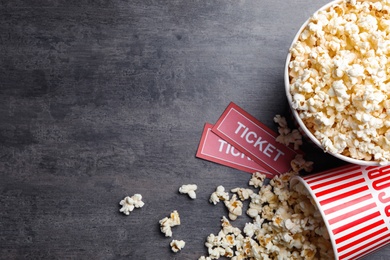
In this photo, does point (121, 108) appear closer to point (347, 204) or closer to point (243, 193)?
point (243, 193)

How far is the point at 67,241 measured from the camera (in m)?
1.68

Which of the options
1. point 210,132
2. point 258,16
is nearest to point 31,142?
point 210,132

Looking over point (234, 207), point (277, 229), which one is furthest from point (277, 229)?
point (234, 207)

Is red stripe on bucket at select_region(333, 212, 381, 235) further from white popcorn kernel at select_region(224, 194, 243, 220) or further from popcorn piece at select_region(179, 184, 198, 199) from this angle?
popcorn piece at select_region(179, 184, 198, 199)

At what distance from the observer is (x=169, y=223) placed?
1672mm

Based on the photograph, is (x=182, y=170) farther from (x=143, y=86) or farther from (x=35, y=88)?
(x=35, y=88)

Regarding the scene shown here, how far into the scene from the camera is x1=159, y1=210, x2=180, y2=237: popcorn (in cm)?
167

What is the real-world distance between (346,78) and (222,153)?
51 cm

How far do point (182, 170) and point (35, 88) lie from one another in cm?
59

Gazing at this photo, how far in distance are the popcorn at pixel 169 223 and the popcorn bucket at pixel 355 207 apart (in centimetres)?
44

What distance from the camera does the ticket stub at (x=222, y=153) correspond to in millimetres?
1696

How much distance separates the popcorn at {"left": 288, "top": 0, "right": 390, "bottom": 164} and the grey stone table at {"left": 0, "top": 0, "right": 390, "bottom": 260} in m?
0.28

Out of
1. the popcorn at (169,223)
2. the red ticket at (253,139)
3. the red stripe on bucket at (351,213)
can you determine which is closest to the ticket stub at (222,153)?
the red ticket at (253,139)

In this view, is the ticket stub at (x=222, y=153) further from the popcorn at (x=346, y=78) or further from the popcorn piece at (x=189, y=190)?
the popcorn at (x=346, y=78)
